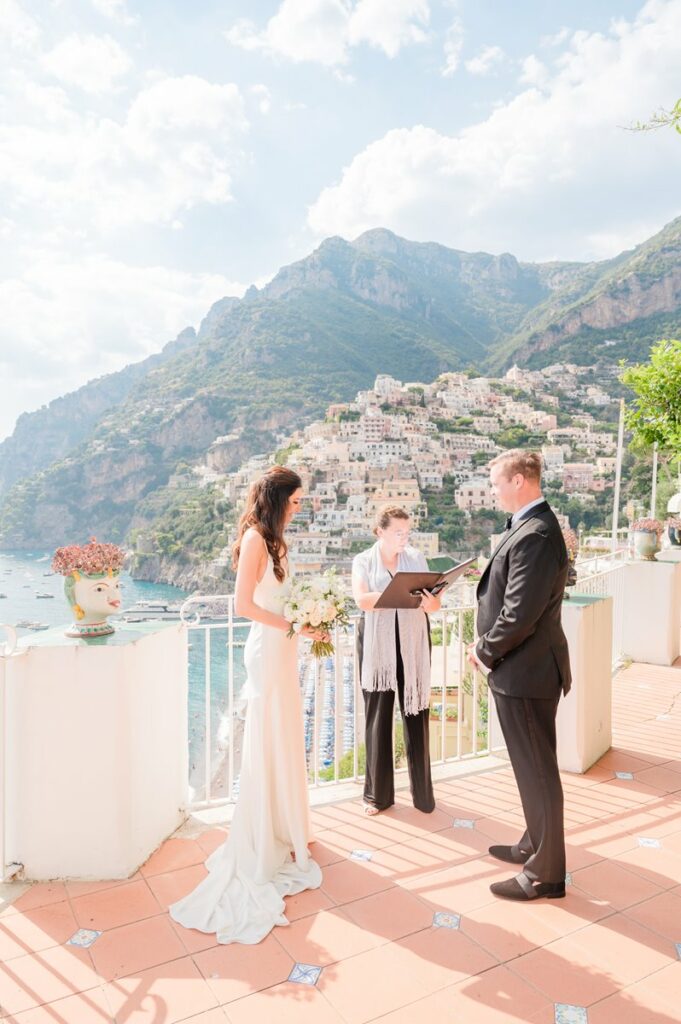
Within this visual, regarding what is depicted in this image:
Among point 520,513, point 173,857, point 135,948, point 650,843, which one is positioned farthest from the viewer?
point 650,843

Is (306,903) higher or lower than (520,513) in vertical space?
lower

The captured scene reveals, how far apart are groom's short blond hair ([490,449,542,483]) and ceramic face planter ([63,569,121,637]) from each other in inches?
63.4

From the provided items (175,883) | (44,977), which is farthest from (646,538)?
(44,977)

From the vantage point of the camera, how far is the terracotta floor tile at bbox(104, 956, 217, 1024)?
172 centimetres

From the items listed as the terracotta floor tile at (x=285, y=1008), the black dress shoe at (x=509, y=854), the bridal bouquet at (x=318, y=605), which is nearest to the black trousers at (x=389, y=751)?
the black dress shoe at (x=509, y=854)

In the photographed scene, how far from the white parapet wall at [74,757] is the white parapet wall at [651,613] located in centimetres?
531

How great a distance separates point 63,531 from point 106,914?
244 feet

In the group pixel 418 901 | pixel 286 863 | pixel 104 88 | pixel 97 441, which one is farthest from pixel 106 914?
pixel 97 441

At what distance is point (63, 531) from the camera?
6988 centimetres

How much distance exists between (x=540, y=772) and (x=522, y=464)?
1121 mm

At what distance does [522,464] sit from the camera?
2262 millimetres

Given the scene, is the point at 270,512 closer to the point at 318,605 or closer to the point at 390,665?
the point at 318,605

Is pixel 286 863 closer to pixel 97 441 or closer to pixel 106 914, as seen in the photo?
pixel 106 914

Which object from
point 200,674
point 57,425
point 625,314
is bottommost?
point 200,674
